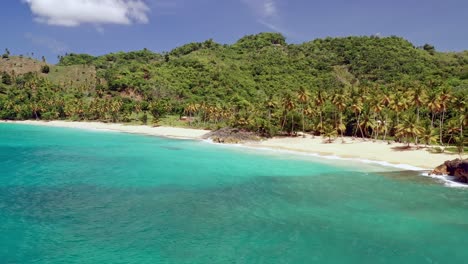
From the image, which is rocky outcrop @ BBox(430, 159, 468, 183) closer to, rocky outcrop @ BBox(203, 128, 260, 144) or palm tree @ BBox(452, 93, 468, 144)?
palm tree @ BBox(452, 93, 468, 144)

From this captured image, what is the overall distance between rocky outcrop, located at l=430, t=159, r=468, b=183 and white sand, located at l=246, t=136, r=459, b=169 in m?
6.19

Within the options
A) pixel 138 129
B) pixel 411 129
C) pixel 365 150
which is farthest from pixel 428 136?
pixel 138 129

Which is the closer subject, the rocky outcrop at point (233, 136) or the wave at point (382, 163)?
the wave at point (382, 163)

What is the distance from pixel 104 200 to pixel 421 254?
31.7 m

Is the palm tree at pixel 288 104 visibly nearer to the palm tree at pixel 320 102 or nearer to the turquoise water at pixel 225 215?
the palm tree at pixel 320 102

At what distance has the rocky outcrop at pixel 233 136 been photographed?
109m

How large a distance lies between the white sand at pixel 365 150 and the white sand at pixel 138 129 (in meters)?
31.4

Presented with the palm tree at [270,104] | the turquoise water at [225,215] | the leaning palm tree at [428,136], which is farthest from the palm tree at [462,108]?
the palm tree at [270,104]

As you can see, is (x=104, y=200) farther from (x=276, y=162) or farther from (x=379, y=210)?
(x=276, y=162)

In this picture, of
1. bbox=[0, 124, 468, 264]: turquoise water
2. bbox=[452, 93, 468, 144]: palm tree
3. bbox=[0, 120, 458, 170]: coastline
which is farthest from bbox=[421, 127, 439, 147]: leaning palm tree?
bbox=[0, 124, 468, 264]: turquoise water

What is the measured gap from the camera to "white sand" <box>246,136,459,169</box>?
71.4m

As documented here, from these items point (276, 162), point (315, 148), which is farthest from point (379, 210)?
point (315, 148)

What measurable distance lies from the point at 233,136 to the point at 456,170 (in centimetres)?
6367

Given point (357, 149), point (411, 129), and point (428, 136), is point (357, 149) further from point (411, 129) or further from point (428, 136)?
point (428, 136)
